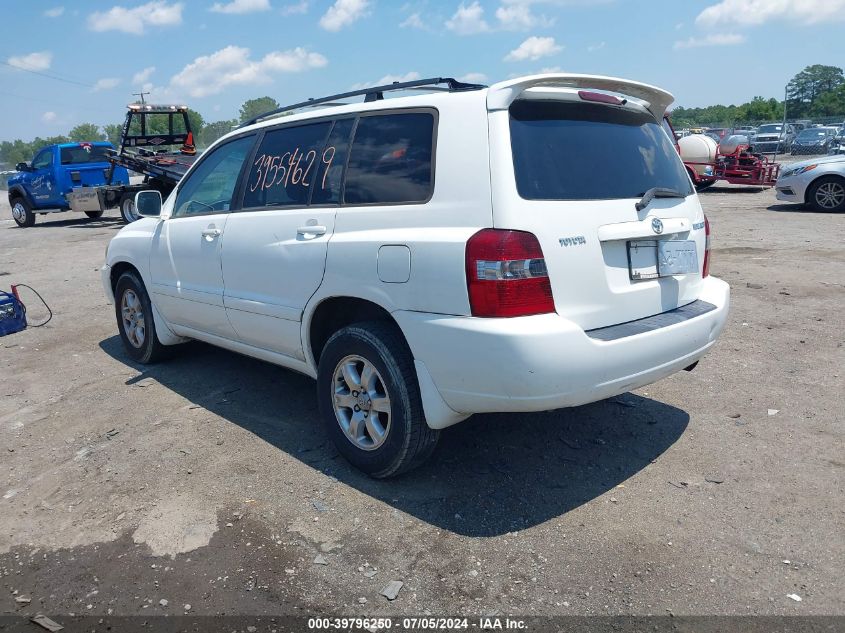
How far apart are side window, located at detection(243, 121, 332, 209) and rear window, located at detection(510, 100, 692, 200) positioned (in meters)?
1.29

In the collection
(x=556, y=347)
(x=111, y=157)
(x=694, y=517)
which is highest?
(x=111, y=157)

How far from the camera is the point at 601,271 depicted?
3170mm

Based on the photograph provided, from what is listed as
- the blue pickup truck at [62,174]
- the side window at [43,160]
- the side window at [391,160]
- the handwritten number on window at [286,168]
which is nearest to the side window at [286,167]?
the handwritten number on window at [286,168]

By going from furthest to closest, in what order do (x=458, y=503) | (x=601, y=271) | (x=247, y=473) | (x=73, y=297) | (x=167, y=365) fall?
(x=73, y=297) < (x=167, y=365) < (x=247, y=473) < (x=458, y=503) < (x=601, y=271)

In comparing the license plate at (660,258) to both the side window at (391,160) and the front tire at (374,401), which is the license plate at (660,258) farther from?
the front tire at (374,401)

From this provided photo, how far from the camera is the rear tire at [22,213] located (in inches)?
739

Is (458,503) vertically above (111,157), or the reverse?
(111,157)

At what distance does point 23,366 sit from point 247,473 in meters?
3.34

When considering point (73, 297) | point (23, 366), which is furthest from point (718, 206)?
point (23, 366)

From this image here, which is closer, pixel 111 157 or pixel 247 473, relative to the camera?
pixel 247 473

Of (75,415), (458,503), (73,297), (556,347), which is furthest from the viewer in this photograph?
(73,297)

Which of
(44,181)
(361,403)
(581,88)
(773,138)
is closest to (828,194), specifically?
(581,88)

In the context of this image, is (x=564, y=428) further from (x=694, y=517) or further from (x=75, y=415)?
(x=75, y=415)

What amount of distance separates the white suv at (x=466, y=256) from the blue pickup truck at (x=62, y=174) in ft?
52.7
